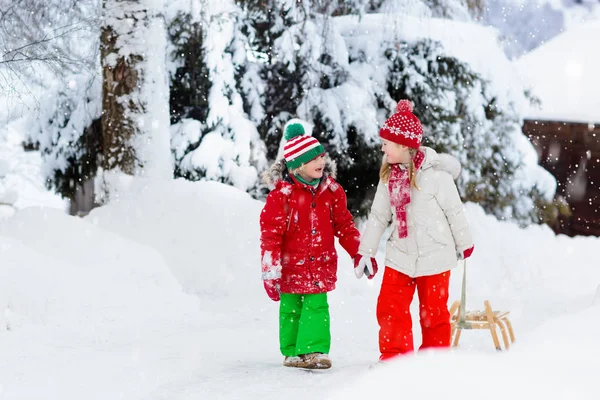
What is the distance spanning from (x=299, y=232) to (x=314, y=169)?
43 centimetres

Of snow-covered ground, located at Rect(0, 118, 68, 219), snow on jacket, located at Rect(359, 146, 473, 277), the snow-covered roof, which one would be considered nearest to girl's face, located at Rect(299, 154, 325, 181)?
snow on jacket, located at Rect(359, 146, 473, 277)

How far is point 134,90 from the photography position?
8625 mm

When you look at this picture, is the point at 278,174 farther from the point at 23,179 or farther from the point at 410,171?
the point at 23,179

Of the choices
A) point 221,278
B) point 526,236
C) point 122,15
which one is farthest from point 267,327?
point 526,236

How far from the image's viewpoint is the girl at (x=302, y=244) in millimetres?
4738

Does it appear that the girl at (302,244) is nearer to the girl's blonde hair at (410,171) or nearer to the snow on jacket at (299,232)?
the snow on jacket at (299,232)

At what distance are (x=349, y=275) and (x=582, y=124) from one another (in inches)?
494

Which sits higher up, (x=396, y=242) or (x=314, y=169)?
(x=314, y=169)

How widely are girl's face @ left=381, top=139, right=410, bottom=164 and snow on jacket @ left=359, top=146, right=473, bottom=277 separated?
121 millimetres

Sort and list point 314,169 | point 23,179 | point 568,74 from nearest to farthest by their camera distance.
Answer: point 314,169 → point 568,74 → point 23,179

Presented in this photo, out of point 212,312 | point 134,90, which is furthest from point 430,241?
point 134,90

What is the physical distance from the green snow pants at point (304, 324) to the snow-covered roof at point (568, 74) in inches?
547

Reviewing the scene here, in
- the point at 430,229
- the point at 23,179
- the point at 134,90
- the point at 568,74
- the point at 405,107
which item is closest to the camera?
the point at 430,229

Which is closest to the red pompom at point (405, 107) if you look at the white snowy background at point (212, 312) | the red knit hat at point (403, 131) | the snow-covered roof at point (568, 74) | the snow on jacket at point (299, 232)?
the red knit hat at point (403, 131)
